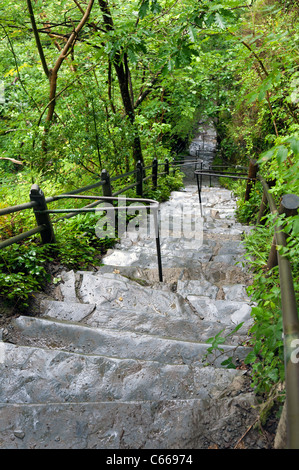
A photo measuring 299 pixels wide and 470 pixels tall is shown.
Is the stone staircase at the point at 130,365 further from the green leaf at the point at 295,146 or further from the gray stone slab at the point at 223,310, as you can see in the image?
the green leaf at the point at 295,146

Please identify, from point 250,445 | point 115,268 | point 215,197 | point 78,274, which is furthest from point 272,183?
point 215,197

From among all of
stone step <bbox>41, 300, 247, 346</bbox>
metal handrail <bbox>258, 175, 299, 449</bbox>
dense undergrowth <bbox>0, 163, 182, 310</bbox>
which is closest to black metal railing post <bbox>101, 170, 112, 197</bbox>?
dense undergrowth <bbox>0, 163, 182, 310</bbox>

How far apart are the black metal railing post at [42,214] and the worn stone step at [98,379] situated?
1.83 metres

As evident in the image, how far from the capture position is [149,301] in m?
3.24

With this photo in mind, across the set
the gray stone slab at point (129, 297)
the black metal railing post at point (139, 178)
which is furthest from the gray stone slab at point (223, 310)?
the black metal railing post at point (139, 178)

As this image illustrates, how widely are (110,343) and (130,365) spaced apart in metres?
0.42

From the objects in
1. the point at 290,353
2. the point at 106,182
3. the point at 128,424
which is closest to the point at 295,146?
the point at 290,353

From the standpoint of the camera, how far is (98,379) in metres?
1.96

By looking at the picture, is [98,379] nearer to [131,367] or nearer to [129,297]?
[131,367]

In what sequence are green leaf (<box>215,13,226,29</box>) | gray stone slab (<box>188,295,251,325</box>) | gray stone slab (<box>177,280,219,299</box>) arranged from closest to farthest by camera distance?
1. green leaf (<box>215,13,226,29</box>)
2. gray stone slab (<box>188,295,251,325</box>)
3. gray stone slab (<box>177,280,219,299</box>)

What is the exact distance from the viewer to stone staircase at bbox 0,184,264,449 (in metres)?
1.53

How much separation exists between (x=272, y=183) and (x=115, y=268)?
2303mm

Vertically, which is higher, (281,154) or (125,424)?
(281,154)

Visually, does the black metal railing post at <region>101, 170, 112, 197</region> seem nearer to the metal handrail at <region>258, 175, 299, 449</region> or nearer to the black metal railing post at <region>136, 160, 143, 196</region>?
the black metal railing post at <region>136, 160, 143, 196</region>
